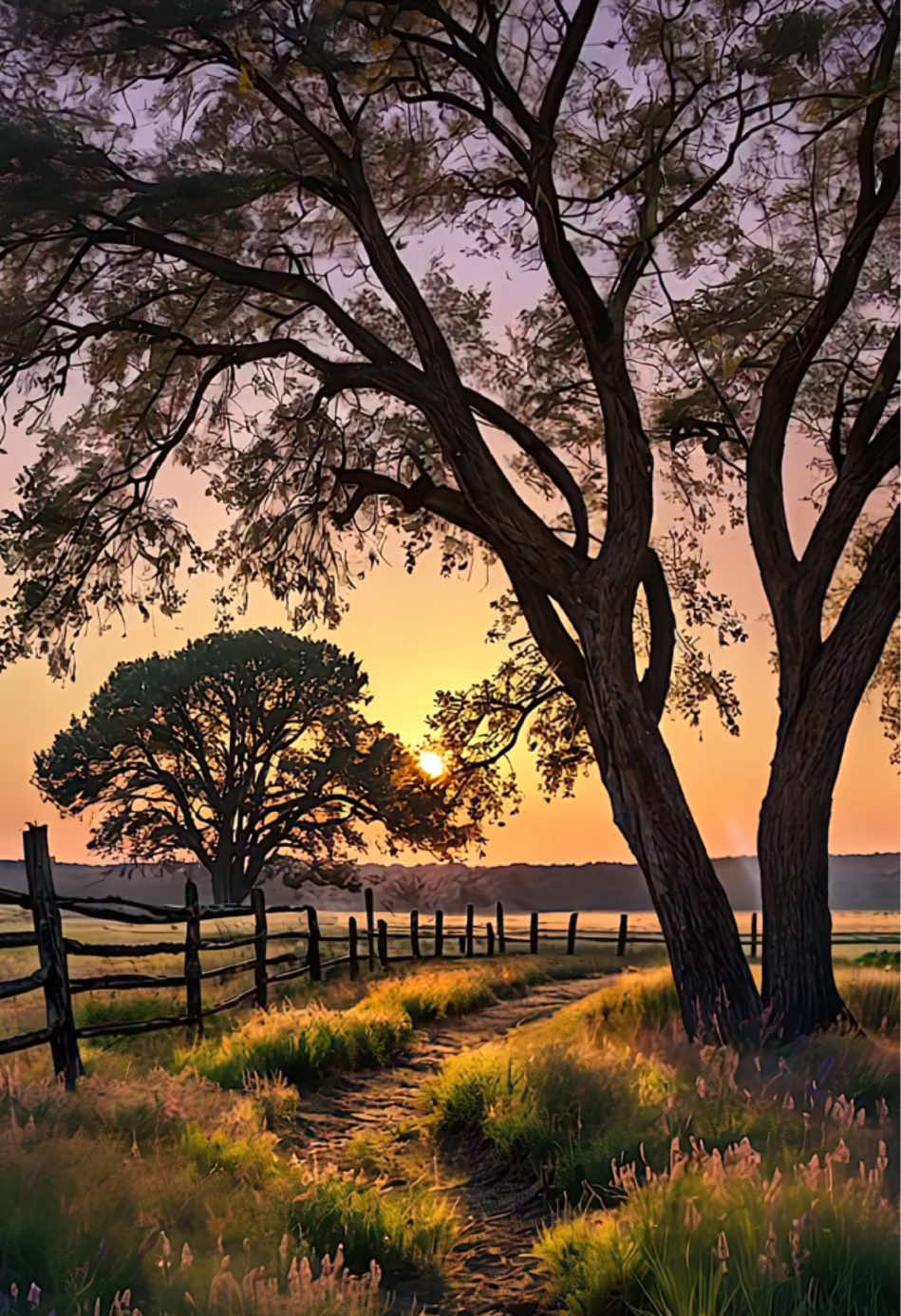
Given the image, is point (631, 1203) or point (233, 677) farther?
point (233, 677)

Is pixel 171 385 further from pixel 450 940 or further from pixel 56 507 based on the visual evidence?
pixel 450 940

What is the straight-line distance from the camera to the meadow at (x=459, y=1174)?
450 centimetres

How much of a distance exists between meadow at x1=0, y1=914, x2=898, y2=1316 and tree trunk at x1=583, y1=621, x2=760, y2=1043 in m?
0.41

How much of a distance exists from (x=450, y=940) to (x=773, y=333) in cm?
1842

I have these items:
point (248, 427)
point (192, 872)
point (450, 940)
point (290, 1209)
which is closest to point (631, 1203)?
point (290, 1209)

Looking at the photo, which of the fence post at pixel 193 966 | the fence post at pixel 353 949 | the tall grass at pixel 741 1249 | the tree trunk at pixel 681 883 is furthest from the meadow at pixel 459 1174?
the fence post at pixel 353 949

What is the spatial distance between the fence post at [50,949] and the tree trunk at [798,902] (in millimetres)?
5472

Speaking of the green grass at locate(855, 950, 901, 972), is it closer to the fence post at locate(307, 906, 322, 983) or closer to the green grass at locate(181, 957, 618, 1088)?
the green grass at locate(181, 957, 618, 1088)

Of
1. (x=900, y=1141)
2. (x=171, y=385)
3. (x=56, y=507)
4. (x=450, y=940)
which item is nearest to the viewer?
(x=900, y=1141)

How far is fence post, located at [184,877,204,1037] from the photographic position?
11867 mm

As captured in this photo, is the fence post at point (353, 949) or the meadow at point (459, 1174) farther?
the fence post at point (353, 949)

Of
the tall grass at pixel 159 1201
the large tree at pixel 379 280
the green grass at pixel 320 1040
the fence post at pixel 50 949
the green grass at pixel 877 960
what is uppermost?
the large tree at pixel 379 280

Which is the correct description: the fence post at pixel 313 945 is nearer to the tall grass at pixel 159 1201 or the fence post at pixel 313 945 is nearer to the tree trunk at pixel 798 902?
the tree trunk at pixel 798 902

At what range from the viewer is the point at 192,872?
31.4 metres
